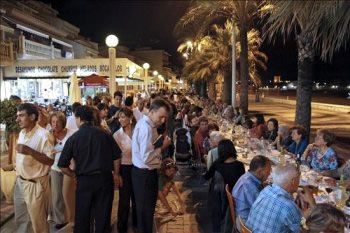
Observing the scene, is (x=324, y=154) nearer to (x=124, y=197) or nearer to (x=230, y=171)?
(x=230, y=171)

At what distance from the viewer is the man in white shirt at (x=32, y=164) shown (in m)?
5.11

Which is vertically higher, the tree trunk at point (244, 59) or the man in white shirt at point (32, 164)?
the tree trunk at point (244, 59)

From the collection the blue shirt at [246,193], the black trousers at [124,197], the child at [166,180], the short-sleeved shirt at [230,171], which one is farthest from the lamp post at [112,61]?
the blue shirt at [246,193]

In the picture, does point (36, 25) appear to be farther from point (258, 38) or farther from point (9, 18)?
point (258, 38)

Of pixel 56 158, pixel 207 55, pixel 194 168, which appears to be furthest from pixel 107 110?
pixel 207 55

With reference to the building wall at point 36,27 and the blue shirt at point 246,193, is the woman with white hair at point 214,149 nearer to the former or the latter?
the blue shirt at point 246,193

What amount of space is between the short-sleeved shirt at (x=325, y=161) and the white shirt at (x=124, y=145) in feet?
10.2

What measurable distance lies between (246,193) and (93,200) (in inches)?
70.2

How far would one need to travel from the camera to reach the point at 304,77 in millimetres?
10492

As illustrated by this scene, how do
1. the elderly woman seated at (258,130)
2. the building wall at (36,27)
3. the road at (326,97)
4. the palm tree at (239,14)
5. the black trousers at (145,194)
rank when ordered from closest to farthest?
the black trousers at (145,194) < the elderly woman seated at (258,130) < the palm tree at (239,14) < the building wall at (36,27) < the road at (326,97)

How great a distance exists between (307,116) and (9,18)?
50.7ft

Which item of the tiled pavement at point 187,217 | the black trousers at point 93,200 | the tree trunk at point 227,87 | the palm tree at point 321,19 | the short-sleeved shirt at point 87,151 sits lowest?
the tiled pavement at point 187,217

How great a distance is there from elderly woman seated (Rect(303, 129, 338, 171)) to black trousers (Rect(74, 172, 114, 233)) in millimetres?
3549

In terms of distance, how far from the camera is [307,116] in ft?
35.5
